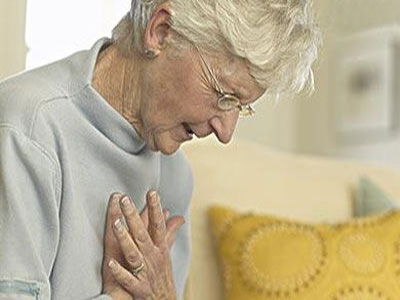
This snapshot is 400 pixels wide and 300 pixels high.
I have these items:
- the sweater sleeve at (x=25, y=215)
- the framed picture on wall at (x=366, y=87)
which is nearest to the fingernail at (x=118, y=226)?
the sweater sleeve at (x=25, y=215)

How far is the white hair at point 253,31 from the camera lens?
1.37 meters

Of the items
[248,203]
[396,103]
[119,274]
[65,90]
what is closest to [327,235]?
[248,203]

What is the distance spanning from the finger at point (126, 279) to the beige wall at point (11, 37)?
0.66 m

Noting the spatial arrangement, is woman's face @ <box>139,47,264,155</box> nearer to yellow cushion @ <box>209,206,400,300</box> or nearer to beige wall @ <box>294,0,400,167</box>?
yellow cushion @ <box>209,206,400,300</box>

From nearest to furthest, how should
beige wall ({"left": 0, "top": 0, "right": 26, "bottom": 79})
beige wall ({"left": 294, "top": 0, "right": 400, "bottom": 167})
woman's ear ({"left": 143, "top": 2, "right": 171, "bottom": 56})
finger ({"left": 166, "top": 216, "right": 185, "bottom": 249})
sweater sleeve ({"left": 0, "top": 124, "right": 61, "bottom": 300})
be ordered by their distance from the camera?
sweater sleeve ({"left": 0, "top": 124, "right": 61, "bottom": 300})
woman's ear ({"left": 143, "top": 2, "right": 171, "bottom": 56})
finger ({"left": 166, "top": 216, "right": 185, "bottom": 249})
beige wall ({"left": 0, "top": 0, "right": 26, "bottom": 79})
beige wall ({"left": 294, "top": 0, "right": 400, "bottom": 167})

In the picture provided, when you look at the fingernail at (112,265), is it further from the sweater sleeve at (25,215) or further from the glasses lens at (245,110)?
→ the glasses lens at (245,110)

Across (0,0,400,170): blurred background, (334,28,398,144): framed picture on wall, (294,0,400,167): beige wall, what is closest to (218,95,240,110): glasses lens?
(0,0,400,170): blurred background

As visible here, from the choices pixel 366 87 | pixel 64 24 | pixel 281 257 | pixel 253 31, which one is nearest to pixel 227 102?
pixel 253 31

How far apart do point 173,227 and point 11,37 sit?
61 centimetres

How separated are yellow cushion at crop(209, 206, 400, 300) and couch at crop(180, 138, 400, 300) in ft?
0.15

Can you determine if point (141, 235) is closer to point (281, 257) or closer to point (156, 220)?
point (156, 220)

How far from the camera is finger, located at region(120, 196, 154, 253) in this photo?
1.46 meters

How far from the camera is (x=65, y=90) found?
142cm

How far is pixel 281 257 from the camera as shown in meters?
1.85
